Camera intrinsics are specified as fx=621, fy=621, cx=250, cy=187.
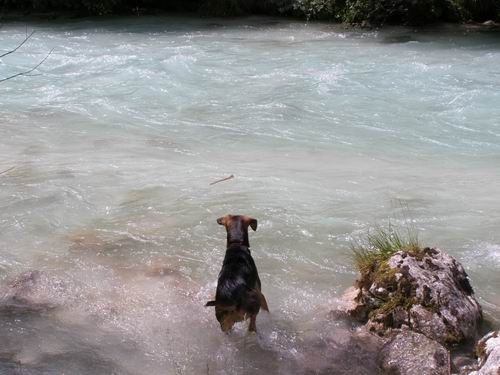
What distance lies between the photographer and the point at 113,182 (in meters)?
7.19

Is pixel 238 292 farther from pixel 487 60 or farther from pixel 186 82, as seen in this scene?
pixel 487 60

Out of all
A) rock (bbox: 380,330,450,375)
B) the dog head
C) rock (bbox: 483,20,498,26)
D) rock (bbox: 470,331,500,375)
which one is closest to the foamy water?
rock (bbox: 380,330,450,375)

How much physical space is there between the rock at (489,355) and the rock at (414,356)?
0.65 feet

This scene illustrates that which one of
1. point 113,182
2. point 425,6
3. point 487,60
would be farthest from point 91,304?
point 425,6

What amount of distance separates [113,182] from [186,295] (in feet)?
9.21

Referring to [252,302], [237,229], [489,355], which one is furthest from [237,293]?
[489,355]

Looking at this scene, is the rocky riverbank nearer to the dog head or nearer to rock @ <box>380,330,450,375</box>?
rock @ <box>380,330,450,375</box>

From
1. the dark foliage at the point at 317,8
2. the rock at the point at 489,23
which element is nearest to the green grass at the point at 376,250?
the dark foliage at the point at 317,8

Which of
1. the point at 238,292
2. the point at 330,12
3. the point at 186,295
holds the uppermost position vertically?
the point at 330,12

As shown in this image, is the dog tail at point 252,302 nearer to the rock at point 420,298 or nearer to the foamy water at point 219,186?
the foamy water at point 219,186

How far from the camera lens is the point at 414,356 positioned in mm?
Result: 3805

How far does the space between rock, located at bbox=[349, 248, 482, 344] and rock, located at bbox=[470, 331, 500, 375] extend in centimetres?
29

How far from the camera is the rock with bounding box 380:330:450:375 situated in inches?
146

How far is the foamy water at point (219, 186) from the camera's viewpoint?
13.9 ft
